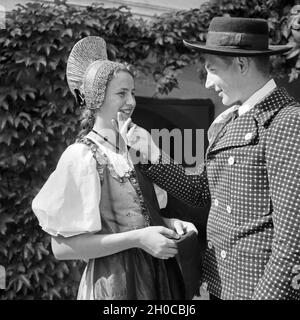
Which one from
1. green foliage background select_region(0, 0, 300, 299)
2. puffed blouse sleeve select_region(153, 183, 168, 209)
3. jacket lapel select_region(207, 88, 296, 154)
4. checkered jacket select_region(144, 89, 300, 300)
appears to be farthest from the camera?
green foliage background select_region(0, 0, 300, 299)

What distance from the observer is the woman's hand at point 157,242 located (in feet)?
5.13

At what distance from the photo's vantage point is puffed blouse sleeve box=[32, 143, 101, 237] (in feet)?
5.19

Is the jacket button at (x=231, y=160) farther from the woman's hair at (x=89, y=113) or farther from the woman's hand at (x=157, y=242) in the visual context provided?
the woman's hair at (x=89, y=113)

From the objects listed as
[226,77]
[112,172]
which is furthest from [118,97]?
[226,77]

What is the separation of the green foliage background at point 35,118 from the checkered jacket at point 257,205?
180 cm

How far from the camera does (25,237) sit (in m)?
3.34

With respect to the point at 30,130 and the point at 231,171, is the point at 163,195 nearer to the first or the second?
the point at 231,171

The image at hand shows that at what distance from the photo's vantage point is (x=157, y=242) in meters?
1.56

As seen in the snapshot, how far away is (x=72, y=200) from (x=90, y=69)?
1.52 feet

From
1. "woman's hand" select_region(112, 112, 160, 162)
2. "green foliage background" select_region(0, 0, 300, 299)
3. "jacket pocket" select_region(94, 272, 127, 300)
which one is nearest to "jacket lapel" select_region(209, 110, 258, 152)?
"woman's hand" select_region(112, 112, 160, 162)

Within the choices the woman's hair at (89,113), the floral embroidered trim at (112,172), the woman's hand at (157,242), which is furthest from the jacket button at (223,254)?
the woman's hair at (89,113)

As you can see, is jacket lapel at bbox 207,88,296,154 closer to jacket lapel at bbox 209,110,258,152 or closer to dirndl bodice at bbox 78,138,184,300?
jacket lapel at bbox 209,110,258,152

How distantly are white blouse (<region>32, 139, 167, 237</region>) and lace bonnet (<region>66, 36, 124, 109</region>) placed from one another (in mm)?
232

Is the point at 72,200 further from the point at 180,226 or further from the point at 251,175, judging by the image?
the point at 251,175
